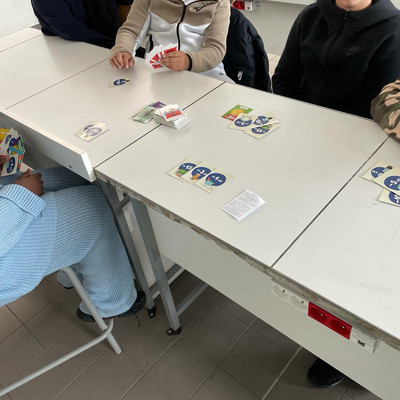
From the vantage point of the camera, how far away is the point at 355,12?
131 centimetres

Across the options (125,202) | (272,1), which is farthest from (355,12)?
(272,1)

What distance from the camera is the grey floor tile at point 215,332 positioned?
1.67m

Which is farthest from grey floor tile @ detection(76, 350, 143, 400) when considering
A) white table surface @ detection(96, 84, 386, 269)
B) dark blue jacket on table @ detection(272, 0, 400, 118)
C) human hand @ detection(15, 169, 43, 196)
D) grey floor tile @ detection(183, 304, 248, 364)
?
dark blue jacket on table @ detection(272, 0, 400, 118)

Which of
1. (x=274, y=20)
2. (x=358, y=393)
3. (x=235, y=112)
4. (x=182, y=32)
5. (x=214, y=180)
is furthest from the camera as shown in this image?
(x=274, y=20)

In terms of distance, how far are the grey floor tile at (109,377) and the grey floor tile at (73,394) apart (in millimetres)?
15

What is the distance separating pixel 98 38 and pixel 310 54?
1.17 meters

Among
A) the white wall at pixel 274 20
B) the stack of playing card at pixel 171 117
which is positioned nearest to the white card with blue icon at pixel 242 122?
the stack of playing card at pixel 171 117

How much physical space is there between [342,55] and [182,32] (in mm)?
770

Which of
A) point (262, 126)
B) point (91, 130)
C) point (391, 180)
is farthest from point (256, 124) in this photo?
point (91, 130)

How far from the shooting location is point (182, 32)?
182cm

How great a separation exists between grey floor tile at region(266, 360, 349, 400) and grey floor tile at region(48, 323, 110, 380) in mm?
762

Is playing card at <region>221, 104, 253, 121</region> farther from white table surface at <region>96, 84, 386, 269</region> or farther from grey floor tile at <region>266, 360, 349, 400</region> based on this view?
grey floor tile at <region>266, 360, 349, 400</region>

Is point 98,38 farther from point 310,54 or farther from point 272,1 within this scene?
point 272,1

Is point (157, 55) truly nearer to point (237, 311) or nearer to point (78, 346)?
point (237, 311)
